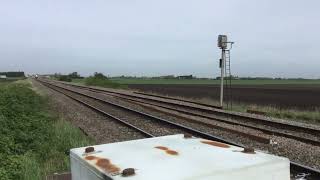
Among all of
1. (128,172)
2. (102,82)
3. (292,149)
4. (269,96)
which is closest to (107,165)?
(128,172)

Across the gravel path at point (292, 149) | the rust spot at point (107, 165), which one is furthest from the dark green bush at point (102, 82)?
the rust spot at point (107, 165)

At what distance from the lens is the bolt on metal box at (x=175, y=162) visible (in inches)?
105

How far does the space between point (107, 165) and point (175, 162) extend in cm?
45

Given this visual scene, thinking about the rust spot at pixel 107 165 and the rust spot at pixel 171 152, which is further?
the rust spot at pixel 171 152

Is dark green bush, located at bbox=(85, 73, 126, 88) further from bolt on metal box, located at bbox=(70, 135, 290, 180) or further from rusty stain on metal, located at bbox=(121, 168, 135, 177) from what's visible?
rusty stain on metal, located at bbox=(121, 168, 135, 177)

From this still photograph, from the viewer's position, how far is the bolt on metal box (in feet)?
8.71

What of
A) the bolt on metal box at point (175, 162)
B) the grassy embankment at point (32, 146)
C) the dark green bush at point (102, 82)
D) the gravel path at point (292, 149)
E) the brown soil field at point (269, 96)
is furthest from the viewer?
the dark green bush at point (102, 82)

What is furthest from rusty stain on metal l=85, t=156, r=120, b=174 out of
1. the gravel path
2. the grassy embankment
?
the gravel path

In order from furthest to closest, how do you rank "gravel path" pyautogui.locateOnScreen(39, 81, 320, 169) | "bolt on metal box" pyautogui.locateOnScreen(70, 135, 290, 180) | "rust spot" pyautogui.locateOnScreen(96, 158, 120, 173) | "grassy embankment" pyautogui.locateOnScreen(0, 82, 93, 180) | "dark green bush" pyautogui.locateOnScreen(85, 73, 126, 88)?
"dark green bush" pyautogui.locateOnScreen(85, 73, 126, 88) → "gravel path" pyautogui.locateOnScreen(39, 81, 320, 169) → "grassy embankment" pyautogui.locateOnScreen(0, 82, 93, 180) → "rust spot" pyautogui.locateOnScreen(96, 158, 120, 173) → "bolt on metal box" pyautogui.locateOnScreen(70, 135, 290, 180)

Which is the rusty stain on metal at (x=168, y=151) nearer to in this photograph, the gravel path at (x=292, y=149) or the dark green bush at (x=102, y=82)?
the gravel path at (x=292, y=149)

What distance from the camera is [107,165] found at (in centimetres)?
297

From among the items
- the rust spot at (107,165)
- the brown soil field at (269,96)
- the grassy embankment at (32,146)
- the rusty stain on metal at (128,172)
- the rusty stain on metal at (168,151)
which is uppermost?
the rusty stain on metal at (168,151)

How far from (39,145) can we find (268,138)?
596cm

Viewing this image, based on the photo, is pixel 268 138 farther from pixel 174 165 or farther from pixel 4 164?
pixel 174 165
